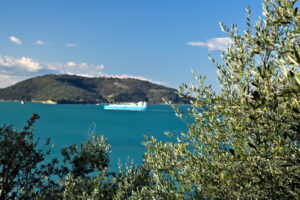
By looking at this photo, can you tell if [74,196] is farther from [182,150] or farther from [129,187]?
[182,150]

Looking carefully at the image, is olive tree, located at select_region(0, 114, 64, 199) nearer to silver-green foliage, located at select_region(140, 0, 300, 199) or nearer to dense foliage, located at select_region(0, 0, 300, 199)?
dense foliage, located at select_region(0, 0, 300, 199)

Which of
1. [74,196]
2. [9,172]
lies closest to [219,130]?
[74,196]

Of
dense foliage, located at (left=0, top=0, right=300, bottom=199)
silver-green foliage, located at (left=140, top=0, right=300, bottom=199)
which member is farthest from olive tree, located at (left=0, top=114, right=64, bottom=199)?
silver-green foliage, located at (left=140, top=0, right=300, bottom=199)

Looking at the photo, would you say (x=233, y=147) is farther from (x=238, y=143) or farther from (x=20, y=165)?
(x=20, y=165)

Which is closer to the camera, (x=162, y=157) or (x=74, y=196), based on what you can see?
(x=162, y=157)

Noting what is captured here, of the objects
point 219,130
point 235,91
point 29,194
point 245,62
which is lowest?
point 29,194

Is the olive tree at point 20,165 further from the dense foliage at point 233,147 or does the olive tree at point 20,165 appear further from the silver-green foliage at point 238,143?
the silver-green foliage at point 238,143

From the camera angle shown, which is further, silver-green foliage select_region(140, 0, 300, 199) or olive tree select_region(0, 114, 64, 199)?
olive tree select_region(0, 114, 64, 199)

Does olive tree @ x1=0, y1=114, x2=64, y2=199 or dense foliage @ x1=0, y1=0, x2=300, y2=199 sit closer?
dense foliage @ x1=0, y1=0, x2=300, y2=199

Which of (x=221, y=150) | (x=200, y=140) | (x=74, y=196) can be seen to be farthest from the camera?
(x=74, y=196)

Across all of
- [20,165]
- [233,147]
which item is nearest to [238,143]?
[233,147]

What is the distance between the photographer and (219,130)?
866cm

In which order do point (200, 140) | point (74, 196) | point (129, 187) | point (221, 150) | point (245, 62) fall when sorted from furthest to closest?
1. point (129, 187)
2. point (74, 196)
3. point (200, 140)
4. point (221, 150)
5. point (245, 62)

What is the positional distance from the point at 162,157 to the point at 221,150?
2119mm
